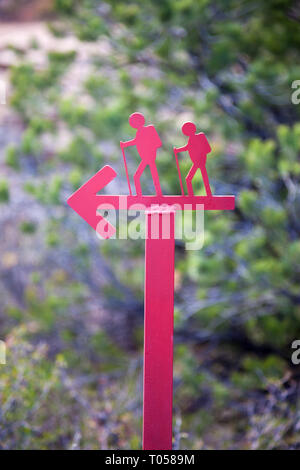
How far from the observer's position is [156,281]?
135 centimetres

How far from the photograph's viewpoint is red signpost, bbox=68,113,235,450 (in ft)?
4.39

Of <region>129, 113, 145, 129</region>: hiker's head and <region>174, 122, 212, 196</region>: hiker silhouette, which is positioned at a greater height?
<region>129, 113, 145, 129</region>: hiker's head

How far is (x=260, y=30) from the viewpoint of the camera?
122 inches

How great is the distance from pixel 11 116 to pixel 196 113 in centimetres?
451

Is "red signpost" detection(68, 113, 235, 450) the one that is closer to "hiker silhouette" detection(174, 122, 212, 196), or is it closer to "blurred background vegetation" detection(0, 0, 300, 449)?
"hiker silhouette" detection(174, 122, 212, 196)

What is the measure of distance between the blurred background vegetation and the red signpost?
2.52 ft

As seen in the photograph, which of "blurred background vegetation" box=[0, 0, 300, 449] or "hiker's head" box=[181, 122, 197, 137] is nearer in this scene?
"hiker's head" box=[181, 122, 197, 137]

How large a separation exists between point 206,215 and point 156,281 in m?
1.11

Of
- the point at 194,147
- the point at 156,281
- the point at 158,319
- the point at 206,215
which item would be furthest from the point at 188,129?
the point at 206,215

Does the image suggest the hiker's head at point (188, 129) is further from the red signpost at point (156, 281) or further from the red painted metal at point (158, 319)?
the red painted metal at point (158, 319)

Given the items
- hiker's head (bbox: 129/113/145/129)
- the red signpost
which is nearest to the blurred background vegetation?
the red signpost

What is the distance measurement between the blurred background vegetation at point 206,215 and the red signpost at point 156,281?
0.77 meters
